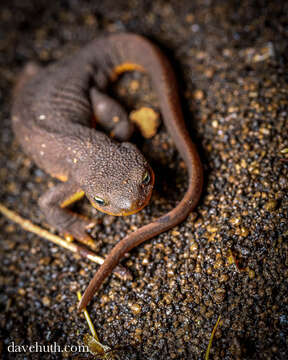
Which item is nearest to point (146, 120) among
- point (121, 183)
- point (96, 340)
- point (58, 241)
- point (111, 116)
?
point (111, 116)

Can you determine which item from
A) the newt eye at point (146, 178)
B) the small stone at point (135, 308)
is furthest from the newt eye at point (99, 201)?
the small stone at point (135, 308)

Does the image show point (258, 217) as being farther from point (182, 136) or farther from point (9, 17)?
point (9, 17)

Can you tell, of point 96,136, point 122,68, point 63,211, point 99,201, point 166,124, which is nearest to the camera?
point 99,201

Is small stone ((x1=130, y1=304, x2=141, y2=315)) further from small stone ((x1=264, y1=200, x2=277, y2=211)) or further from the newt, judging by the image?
small stone ((x1=264, y1=200, x2=277, y2=211))

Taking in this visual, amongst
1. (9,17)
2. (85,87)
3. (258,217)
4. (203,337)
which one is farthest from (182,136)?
(9,17)

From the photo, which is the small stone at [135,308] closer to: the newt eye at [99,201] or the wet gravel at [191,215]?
the wet gravel at [191,215]

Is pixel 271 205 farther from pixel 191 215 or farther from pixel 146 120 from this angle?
pixel 146 120
